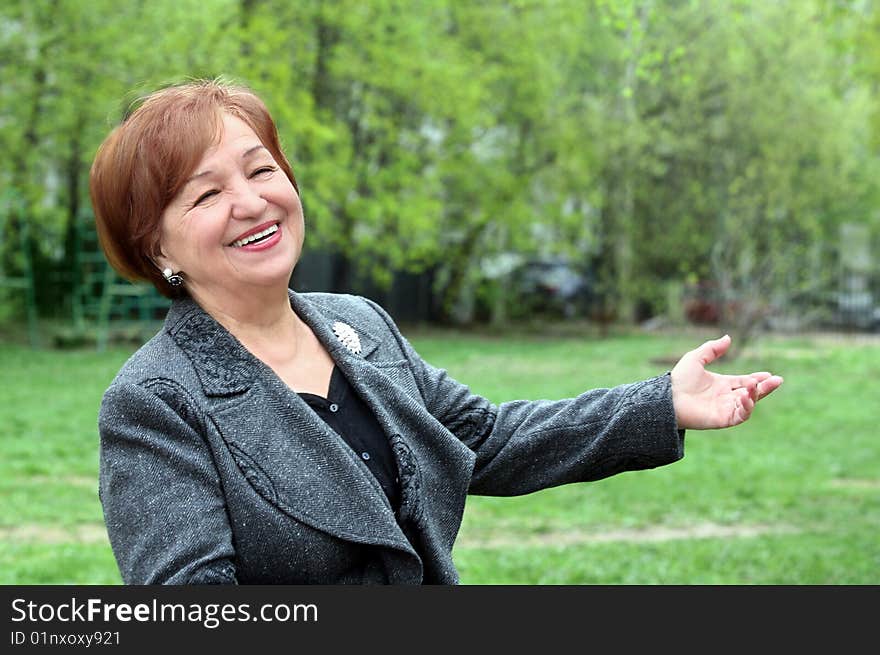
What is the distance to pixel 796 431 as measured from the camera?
1183cm

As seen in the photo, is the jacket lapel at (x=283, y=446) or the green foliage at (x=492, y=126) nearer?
the jacket lapel at (x=283, y=446)

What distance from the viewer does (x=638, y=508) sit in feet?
27.3

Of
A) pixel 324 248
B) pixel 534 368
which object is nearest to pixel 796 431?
pixel 534 368

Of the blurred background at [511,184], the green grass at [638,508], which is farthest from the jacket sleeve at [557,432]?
the blurred background at [511,184]

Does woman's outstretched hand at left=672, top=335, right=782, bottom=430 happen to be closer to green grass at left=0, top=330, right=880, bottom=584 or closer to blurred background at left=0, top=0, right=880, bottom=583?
green grass at left=0, top=330, right=880, bottom=584

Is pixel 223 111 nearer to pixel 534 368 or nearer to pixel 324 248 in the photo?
pixel 534 368

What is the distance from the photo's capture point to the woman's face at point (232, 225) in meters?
2.05

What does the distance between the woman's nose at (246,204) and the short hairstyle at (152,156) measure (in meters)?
0.09

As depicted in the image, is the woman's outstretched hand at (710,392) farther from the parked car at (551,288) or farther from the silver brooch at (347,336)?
the parked car at (551,288)

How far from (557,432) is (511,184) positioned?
63.5ft

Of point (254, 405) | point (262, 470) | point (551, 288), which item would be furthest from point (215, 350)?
point (551, 288)

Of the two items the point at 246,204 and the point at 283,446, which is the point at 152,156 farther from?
the point at 283,446

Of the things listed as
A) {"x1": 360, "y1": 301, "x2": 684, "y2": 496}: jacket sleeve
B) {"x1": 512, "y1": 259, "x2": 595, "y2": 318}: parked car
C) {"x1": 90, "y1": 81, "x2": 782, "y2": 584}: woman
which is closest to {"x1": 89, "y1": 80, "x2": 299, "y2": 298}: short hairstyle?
{"x1": 90, "y1": 81, "x2": 782, "y2": 584}: woman

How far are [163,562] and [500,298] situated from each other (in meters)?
22.5
